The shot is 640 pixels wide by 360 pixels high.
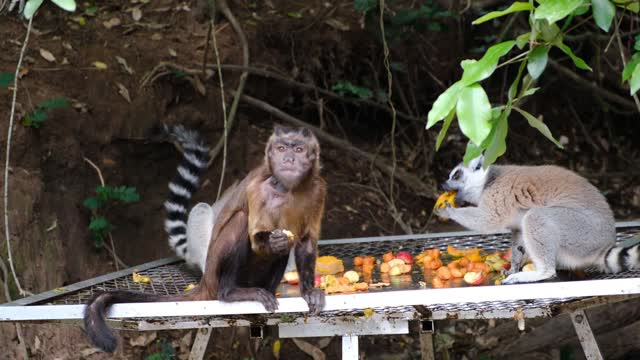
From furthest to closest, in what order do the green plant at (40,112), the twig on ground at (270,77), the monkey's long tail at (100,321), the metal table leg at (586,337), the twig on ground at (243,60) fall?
1. the twig on ground at (243,60)
2. the twig on ground at (270,77)
3. the green plant at (40,112)
4. the metal table leg at (586,337)
5. the monkey's long tail at (100,321)

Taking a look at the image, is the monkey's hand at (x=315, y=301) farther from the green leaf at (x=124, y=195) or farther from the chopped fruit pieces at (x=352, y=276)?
the green leaf at (x=124, y=195)

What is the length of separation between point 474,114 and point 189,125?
6.55 m

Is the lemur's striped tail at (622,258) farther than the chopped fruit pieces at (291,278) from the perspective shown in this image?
No

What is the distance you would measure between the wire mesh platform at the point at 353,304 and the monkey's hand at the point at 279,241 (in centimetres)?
28

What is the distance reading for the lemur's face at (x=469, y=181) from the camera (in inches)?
276

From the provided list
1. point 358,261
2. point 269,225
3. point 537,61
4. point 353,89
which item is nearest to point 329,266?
point 358,261

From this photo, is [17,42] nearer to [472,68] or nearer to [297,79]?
[297,79]

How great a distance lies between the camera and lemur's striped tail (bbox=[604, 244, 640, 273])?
5.64m

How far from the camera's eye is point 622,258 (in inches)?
226

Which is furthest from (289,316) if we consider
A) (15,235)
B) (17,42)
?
(17,42)

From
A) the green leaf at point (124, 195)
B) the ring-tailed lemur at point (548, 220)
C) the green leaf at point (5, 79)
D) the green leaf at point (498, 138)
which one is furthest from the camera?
the green leaf at point (124, 195)

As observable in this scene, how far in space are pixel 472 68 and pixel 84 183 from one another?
6.14m

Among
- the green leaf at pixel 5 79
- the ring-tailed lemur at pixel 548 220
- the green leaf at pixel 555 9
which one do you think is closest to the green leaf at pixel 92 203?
the green leaf at pixel 5 79

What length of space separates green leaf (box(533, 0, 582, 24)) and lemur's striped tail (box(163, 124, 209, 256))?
13.7ft
